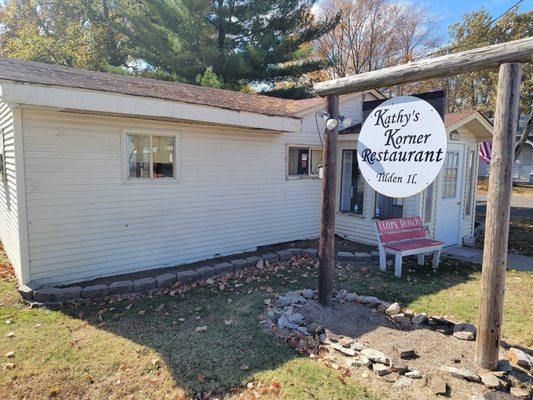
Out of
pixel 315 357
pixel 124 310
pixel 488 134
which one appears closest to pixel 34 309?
pixel 124 310

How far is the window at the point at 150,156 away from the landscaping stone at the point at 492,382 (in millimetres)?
5521

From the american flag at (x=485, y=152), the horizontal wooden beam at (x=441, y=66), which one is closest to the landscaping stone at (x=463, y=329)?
the horizontal wooden beam at (x=441, y=66)

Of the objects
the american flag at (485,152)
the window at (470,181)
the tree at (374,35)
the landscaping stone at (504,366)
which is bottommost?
the landscaping stone at (504,366)

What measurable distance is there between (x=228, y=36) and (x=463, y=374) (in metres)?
17.2

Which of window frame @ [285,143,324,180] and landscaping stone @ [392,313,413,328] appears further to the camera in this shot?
window frame @ [285,143,324,180]

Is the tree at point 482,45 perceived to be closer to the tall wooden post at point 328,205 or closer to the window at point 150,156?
the tall wooden post at point 328,205

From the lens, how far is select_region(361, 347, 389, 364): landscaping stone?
348 cm

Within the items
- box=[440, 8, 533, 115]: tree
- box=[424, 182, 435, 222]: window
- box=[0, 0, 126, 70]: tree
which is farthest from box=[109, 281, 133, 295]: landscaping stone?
box=[440, 8, 533, 115]: tree

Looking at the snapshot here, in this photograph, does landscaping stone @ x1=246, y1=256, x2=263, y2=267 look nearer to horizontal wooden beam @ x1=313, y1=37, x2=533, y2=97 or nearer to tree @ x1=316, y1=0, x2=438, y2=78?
horizontal wooden beam @ x1=313, y1=37, x2=533, y2=97

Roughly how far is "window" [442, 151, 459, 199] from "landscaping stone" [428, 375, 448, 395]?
6230 millimetres

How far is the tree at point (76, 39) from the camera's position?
18672mm

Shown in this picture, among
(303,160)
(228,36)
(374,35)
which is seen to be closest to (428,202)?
(303,160)

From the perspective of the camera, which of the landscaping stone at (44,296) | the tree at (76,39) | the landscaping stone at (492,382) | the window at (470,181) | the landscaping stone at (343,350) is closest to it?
the landscaping stone at (492,382)

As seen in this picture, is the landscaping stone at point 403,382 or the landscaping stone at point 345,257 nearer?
the landscaping stone at point 403,382
